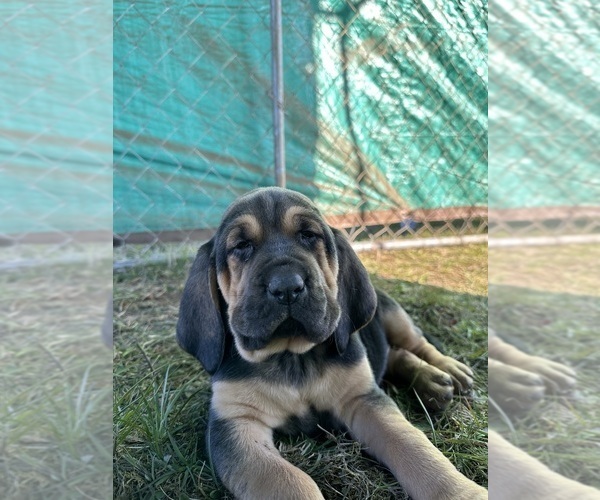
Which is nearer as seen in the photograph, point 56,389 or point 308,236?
point 56,389

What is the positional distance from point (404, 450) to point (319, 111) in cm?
162

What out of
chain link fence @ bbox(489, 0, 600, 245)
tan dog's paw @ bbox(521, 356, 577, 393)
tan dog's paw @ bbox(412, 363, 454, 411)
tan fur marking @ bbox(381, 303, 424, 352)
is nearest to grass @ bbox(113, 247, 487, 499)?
tan dog's paw @ bbox(412, 363, 454, 411)

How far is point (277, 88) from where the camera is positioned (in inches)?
107

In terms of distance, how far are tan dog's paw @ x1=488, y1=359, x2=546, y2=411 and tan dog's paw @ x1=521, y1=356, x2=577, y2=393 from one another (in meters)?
0.02

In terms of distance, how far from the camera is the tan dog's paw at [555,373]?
4.18 ft

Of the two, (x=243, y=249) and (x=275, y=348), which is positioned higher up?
(x=243, y=249)

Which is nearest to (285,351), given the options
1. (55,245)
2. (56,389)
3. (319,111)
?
(56,389)

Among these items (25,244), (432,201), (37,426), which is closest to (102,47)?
(25,244)

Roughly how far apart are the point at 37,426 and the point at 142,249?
71.4 inches

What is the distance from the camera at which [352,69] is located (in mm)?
2600

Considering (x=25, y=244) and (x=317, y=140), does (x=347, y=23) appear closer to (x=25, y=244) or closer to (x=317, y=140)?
(x=317, y=140)

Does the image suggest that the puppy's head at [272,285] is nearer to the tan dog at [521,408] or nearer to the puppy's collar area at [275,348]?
the puppy's collar area at [275,348]

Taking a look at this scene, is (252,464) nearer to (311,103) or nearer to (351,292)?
(351,292)

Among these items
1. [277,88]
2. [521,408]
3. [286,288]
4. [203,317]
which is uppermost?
[277,88]
